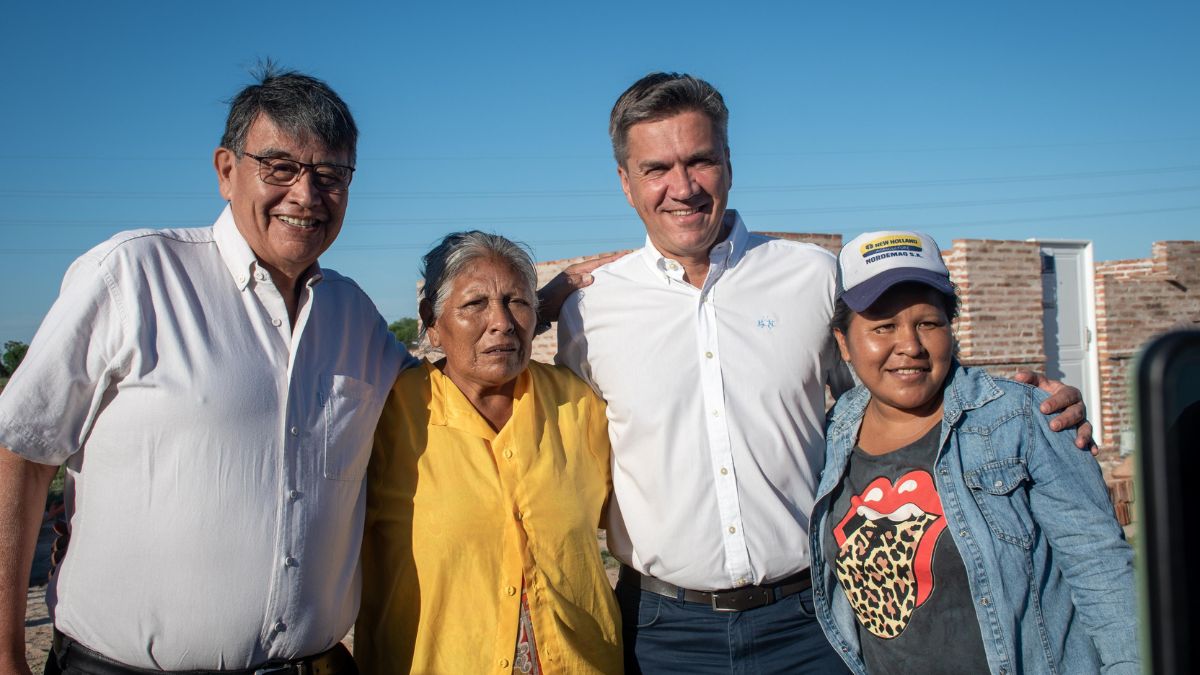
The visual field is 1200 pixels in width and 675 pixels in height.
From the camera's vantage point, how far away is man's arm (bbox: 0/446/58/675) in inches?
85.0

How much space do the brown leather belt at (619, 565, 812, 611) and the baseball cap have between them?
93 cm

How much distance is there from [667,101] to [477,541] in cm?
157

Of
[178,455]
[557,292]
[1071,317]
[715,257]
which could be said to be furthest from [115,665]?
[1071,317]

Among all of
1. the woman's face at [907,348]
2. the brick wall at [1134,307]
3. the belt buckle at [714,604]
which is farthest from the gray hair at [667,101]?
the brick wall at [1134,307]

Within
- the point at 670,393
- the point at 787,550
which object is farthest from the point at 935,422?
the point at 670,393

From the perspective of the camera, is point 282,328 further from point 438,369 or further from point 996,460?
point 996,460

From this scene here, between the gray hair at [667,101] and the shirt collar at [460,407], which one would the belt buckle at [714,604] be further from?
the gray hair at [667,101]

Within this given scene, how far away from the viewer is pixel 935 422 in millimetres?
2486

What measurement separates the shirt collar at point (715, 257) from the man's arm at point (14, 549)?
1.94m

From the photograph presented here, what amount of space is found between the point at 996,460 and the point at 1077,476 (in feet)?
0.62

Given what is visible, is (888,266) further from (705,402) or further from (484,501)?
(484,501)

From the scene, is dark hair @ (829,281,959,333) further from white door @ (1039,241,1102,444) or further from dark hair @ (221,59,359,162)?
white door @ (1039,241,1102,444)

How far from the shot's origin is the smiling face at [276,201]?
248 cm

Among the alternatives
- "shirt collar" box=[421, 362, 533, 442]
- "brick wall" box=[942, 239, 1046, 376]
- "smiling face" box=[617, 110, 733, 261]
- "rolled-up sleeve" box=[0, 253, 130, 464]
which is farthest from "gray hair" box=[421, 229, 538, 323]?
"brick wall" box=[942, 239, 1046, 376]
